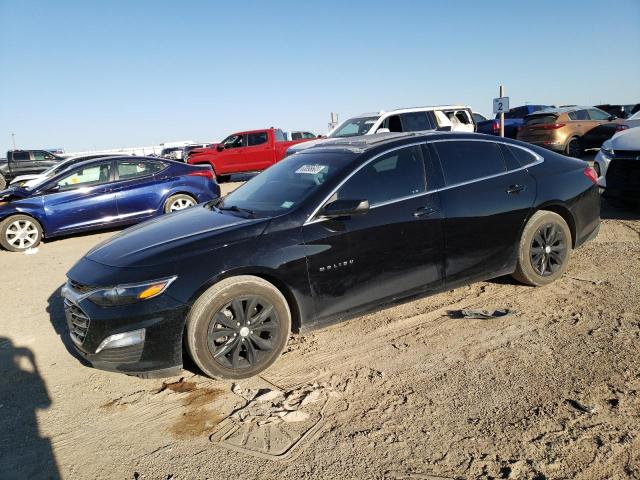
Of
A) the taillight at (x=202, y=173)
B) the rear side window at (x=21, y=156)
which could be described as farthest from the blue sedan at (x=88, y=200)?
the rear side window at (x=21, y=156)

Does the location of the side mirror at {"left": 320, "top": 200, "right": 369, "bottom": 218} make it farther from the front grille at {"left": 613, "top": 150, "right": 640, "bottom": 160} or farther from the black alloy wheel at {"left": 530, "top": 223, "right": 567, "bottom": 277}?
the front grille at {"left": 613, "top": 150, "right": 640, "bottom": 160}

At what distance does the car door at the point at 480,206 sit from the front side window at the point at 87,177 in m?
6.71

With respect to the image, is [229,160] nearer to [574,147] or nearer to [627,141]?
[574,147]

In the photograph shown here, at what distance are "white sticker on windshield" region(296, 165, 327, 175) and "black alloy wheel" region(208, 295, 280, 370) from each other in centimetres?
127

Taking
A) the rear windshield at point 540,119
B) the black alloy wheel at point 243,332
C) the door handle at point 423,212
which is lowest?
the black alloy wheel at point 243,332

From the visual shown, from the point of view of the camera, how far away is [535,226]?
4480 mm

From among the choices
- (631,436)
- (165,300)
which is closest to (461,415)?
(631,436)

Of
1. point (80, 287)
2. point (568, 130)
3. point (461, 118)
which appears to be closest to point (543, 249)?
point (80, 287)

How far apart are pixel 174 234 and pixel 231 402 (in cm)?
135

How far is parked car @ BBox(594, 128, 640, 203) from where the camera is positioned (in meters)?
6.60

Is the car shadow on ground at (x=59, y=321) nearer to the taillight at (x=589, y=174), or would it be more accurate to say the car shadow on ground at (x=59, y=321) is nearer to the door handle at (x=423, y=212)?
the door handle at (x=423, y=212)

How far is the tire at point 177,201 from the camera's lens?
9.09 metres

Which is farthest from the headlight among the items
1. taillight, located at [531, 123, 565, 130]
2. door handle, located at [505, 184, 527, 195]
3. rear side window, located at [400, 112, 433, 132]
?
taillight, located at [531, 123, 565, 130]

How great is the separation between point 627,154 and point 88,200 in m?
8.68
